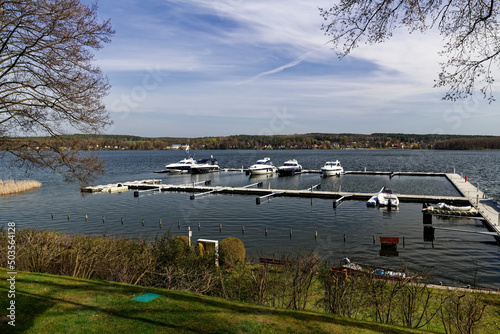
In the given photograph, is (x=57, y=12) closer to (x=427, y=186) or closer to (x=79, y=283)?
(x=79, y=283)

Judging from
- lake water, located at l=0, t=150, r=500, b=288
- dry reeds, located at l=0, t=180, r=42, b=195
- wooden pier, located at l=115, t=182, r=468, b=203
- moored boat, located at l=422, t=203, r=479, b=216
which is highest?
dry reeds, located at l=0, t=180, r=42, b=195

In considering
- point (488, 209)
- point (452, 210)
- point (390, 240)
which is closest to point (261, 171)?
point (452, 210)

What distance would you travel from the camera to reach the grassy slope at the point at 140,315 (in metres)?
7.17

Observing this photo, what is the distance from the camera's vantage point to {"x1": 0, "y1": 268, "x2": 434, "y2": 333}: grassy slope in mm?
7172

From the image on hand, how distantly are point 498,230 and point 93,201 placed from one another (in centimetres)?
4545

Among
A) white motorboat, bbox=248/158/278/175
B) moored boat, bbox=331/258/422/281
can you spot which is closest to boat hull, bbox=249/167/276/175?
white motorboat, bbox=248/158/278/175

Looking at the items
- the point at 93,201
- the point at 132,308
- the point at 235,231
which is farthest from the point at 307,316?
the point at 93,201

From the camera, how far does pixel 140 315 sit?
7.73 m

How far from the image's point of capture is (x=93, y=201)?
47.6 meters

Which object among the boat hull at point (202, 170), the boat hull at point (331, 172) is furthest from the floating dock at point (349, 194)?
the boat hull at point (202, 170)

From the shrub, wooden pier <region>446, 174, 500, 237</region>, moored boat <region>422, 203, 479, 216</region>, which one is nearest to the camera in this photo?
the shrub

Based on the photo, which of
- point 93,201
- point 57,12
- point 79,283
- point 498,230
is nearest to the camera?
point 79,283

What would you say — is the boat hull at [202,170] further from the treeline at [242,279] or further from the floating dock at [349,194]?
the treeline at [242,279]

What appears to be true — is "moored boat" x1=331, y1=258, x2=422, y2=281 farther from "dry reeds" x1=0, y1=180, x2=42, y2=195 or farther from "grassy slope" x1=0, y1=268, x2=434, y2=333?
"dry reeds" x1=0, y1=180, x2=42, y2=195
